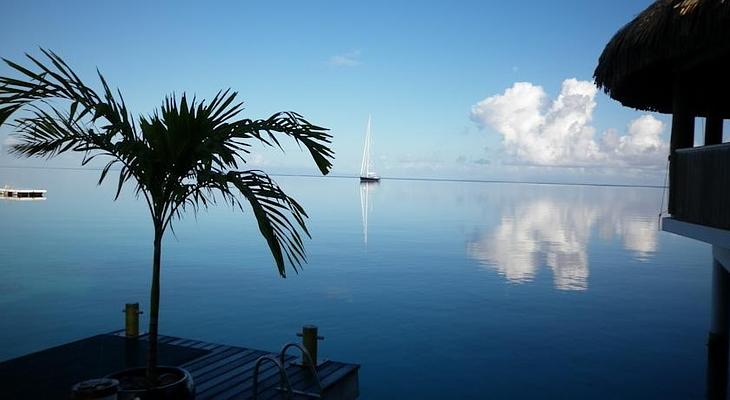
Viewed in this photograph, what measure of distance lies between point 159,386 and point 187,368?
2.23m

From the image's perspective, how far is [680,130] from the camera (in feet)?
28.8

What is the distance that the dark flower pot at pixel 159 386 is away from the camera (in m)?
Answer: 5.55

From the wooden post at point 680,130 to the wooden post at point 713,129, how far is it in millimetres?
2756

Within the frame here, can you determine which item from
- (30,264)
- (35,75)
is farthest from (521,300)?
(30,264)

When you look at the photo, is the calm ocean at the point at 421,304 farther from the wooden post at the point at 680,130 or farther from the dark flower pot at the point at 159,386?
the dark flower pot at the point at 159,386

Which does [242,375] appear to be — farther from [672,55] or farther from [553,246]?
[553,246]

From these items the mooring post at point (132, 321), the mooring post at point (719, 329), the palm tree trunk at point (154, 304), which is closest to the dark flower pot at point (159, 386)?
the palm tree trunk at point (154, 304)

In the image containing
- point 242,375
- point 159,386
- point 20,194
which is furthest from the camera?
point 20,194

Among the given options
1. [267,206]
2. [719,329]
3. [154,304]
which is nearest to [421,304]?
[719,329]

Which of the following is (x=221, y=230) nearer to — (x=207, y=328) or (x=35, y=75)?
(x=207, y=328)

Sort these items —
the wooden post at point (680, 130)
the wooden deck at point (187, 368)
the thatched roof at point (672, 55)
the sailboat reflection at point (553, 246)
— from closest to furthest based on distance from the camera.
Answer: the wooden deck at point (187, 368), the thatched roof at point (672, 55), the wooden post at point (680, 130), the sailboat reflection at point (553, 246)

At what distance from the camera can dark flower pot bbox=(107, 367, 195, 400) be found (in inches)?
219

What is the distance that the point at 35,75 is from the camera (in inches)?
187

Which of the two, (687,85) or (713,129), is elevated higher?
(687,85)
